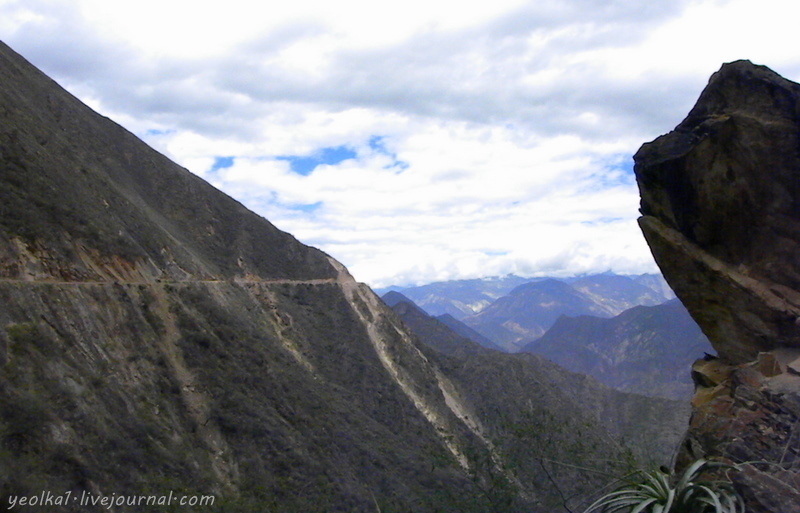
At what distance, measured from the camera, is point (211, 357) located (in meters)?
29.0

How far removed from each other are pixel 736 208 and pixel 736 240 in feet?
1.89

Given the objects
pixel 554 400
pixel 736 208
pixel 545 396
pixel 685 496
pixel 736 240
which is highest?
pixel 736 208

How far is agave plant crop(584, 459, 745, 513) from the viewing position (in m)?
6.94

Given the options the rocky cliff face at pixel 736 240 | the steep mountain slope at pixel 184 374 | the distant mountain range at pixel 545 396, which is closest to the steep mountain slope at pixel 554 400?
the distant mountain range at pixel 545 396

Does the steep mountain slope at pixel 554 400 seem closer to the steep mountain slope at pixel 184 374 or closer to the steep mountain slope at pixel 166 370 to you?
the steep mountain slope at pixel 184 374

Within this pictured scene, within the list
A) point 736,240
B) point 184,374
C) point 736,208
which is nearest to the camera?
point 736,208

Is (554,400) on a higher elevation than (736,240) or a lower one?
lower

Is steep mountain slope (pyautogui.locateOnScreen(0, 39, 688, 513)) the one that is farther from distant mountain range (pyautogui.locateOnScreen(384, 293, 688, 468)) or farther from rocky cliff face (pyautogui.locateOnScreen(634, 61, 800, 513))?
distant mountain range (pyautogui.locateOnScreen(384, 293, 688, 468))

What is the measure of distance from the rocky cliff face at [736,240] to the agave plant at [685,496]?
94 cm

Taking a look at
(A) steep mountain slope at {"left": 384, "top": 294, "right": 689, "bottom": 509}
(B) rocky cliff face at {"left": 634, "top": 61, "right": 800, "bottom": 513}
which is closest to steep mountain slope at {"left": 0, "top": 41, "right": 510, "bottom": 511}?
(B) rocky cliff face at {"left": 634, "top": 61, "right": 800, "bottom": 513}

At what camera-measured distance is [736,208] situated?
33.3 ft

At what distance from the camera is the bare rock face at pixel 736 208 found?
9625 mm

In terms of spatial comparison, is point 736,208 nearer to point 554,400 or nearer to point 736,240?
point 736,240

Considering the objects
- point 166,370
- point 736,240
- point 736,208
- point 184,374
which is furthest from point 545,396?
point 736,208
